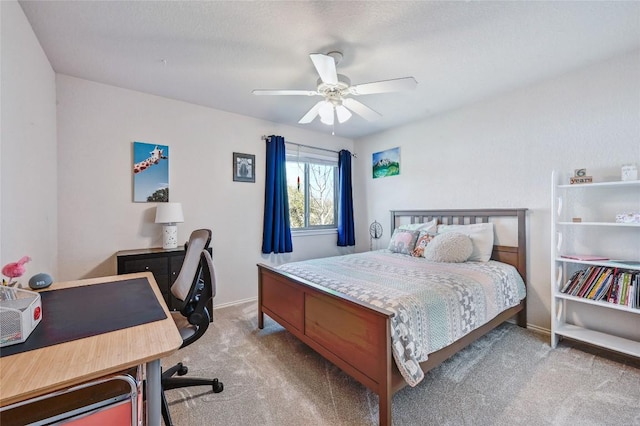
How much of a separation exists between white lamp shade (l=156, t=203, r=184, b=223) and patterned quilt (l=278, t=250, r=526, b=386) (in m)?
1.27

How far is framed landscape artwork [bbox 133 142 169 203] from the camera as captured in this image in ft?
9.43

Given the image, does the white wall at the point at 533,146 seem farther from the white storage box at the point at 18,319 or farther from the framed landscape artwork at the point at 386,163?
the white storage box at the point at 18,319

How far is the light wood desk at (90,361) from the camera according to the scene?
0.73m

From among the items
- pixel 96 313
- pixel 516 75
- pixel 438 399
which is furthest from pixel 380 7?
pixel 438 399

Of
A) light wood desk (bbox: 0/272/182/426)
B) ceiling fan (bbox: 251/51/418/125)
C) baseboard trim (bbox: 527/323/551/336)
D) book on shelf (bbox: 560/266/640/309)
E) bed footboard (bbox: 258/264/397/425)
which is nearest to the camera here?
light wood desk (bbox: 0/272/182/426)

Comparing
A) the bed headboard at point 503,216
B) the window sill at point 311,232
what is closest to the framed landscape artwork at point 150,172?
the window sill at point 311,232

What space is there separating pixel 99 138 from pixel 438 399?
143 inches

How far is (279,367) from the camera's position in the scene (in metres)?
2.09

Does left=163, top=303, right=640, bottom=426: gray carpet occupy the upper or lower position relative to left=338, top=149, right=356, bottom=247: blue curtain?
lower

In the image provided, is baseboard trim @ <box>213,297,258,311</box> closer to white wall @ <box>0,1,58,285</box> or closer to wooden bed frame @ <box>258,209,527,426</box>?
wooden bed frame @ <box>258,209,527,426</box>

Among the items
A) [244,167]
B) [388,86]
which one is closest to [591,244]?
[388,86]

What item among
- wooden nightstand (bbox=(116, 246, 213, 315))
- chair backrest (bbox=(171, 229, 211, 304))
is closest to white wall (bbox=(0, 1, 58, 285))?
wooden nightstand (bbox=(116, 246, 213, 315))

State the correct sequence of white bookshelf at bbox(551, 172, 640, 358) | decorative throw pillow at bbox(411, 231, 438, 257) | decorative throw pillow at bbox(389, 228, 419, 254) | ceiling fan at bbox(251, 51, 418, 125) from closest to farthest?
1. ceiling fan at bbox(251, 51, 418, 125)
2. white bookshelf at bbox(551, 172, 640, 358)
3. decorative throw pillow at bbox(411, 231, 438, 257)
4. decorative throw pillow at bbox(389, 228, 419, 254)

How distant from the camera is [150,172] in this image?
2.94m
